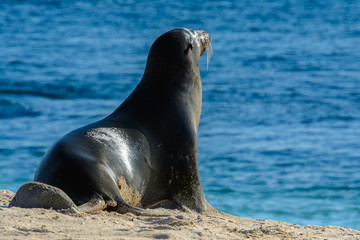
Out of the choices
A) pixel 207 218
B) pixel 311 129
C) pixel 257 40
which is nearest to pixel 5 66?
pixel 257 40

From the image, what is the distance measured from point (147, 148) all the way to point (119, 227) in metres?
1.43

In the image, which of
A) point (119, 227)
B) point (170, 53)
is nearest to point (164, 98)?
point (170, 53)

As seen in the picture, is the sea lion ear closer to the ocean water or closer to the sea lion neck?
the sea lion neck

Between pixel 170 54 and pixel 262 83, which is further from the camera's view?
pixel 262 83

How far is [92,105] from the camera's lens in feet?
48.8

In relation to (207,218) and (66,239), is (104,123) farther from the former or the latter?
(66,239)

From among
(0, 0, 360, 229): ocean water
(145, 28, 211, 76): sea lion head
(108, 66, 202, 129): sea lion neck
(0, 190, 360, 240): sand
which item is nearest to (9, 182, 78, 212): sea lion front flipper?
(0, 190, 360, 240): sand

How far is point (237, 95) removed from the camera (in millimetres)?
15531

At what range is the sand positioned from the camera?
3.67 metres

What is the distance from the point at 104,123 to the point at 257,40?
65.3ft

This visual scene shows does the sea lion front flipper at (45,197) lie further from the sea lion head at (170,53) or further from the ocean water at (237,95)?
the ocean water at (237,95)

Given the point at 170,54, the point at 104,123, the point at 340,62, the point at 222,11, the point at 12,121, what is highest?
the point at 222,11

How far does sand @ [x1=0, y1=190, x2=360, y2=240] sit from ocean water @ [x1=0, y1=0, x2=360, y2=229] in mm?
3623

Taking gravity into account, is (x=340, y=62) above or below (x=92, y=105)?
above
